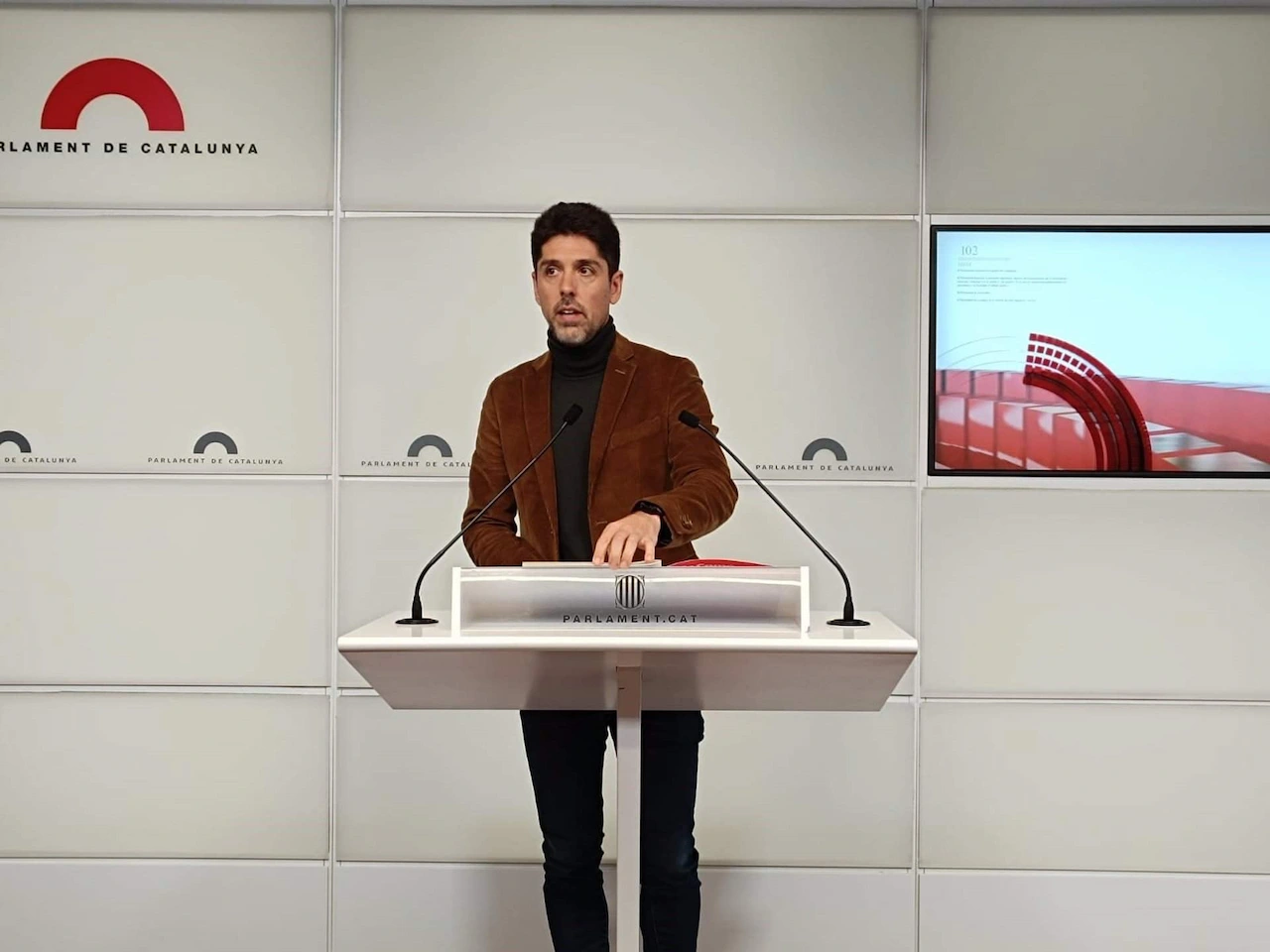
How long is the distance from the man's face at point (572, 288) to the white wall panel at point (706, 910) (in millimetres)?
1453

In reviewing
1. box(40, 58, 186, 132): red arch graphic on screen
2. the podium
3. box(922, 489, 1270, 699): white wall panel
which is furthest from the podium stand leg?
box(40, 58, 186, 132): red arch graphic on screen

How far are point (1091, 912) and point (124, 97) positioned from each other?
3.27m

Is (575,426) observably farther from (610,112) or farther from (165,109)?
(165,109)

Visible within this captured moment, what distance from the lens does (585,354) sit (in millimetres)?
2322

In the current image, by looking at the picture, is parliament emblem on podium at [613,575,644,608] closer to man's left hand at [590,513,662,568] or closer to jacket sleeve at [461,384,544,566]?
man's left hand at [590,513,662,568]

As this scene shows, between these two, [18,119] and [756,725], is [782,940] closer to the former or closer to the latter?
[756,725]

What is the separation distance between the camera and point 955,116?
2994 millimetres

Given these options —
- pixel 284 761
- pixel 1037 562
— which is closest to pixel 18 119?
pixel 284 761

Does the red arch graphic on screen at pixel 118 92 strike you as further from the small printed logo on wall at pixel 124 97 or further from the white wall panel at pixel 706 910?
the white wall panel at pixel 706 910

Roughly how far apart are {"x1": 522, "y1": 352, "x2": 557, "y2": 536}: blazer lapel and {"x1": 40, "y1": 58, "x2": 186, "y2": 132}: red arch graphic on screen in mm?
1384

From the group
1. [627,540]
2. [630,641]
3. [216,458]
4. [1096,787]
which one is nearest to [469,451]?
[216,458]

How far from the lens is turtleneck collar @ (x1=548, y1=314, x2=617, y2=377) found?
2.32 m

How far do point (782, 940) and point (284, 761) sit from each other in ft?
4.45

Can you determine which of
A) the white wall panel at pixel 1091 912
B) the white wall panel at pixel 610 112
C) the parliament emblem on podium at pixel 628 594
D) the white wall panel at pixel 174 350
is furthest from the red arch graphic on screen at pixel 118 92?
the white wall panel at pixel 1091 912
